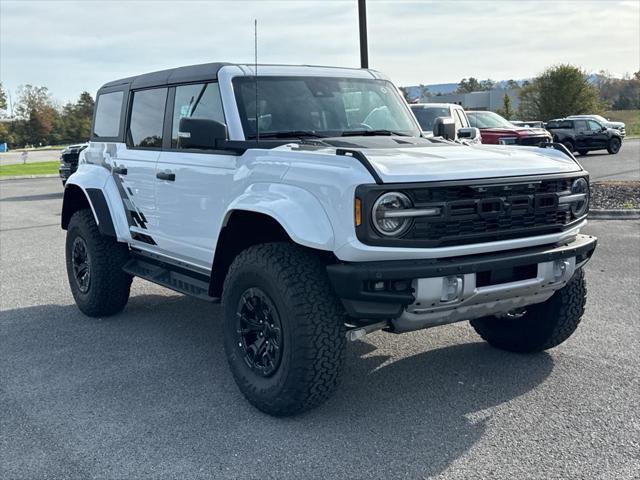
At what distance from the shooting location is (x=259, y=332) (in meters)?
4.18

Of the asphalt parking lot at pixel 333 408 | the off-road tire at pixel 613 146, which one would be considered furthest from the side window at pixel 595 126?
the asphalt parking lot at pixel 333 408

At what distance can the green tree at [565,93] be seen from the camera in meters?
46.5

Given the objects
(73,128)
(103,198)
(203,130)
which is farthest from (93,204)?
(73,128)

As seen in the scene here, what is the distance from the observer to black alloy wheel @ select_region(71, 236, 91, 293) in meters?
6.20

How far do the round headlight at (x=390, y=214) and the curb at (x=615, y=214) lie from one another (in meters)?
8.83

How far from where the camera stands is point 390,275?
352 centimetres

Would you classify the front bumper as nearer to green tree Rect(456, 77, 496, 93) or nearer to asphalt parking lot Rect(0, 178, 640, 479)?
asphalt parking lot Rect(0, 178, 640, 479)

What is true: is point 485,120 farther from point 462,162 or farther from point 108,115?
point 462,162

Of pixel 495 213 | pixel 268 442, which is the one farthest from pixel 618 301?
pixel 268 442

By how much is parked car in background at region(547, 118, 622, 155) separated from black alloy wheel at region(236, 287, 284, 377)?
26.4m

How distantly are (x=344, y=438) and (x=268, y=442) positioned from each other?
40cm

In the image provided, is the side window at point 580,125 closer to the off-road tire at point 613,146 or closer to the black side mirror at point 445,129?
the off-road tire at point 613,146

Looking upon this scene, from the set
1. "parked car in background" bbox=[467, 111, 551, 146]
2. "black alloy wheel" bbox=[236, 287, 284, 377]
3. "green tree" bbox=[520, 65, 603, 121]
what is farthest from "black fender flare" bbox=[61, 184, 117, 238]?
"green tree" bbox=[520, 65, 603, 121]

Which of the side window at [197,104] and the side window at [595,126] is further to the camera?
the side window at [595,126]
